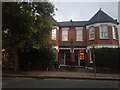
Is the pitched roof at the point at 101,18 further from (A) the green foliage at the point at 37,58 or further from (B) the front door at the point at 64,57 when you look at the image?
(A) the green foliage at the point at 37,58

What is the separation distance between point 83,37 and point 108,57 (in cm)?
1091

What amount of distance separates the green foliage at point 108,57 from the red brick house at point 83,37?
596cm

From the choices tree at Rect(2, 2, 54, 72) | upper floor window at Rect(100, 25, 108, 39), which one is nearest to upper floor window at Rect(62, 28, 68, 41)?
upper floor window at Rect(100, 25, 108, 39)

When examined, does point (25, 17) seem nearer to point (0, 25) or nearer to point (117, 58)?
point (0, 25)

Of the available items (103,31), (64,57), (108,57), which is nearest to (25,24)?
(108,57)

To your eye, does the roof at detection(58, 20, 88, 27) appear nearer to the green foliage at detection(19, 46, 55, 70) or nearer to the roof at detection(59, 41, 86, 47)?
the roof at detection(59, 41, 86, 47)

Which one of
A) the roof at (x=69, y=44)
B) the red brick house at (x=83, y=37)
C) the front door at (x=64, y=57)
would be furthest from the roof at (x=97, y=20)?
the front door at (x=64, y=57)

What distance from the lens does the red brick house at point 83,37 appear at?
3212 cm

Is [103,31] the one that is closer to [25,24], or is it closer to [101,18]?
[101,18]

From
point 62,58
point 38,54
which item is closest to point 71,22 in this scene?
point 62,58

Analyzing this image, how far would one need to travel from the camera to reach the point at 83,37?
35656mm

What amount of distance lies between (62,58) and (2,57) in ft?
36.2

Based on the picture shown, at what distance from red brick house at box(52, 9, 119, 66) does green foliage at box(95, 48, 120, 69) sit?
19.5ft

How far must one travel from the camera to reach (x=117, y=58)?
24938mm
